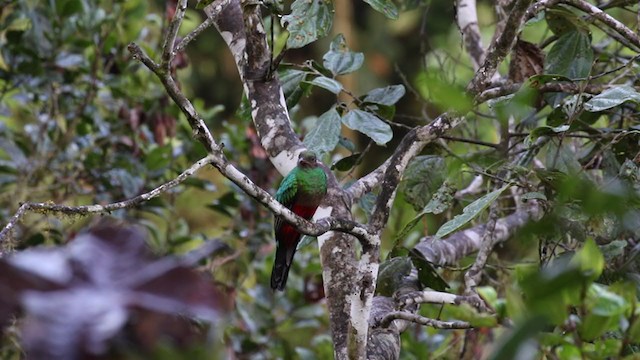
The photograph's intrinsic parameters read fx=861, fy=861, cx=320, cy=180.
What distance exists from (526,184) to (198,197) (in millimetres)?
4331

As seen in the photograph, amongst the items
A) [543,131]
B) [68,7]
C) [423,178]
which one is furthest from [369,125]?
[68,7]

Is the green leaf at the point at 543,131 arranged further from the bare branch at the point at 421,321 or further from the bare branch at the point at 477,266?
the bare branch at the point at 421,321

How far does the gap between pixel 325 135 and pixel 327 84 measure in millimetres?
142

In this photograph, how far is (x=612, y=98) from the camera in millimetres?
1968

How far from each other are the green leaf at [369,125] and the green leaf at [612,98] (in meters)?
0.53

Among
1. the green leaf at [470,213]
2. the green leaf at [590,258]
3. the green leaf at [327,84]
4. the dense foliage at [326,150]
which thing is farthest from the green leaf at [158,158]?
the green leaf at [590,258]

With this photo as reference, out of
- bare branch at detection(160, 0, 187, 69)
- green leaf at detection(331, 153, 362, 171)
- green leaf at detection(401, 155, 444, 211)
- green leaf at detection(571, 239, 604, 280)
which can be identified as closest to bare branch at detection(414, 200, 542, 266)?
green leaf at detection(401, 155, 444, 211)

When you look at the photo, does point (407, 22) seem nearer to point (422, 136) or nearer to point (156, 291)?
Result: point (422, 136)

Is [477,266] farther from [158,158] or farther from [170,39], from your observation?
[158,158]

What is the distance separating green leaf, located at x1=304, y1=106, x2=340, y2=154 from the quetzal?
0.05 meters

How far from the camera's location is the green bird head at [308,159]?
2225mm

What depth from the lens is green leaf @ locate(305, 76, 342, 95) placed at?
2309 mm

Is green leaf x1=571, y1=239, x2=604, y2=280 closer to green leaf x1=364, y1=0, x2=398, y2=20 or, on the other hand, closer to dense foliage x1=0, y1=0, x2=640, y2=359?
dense foliage x1=0, y1=0, x2=640, y2=359

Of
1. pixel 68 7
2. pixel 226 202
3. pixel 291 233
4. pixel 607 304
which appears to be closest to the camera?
pixel 607 304
